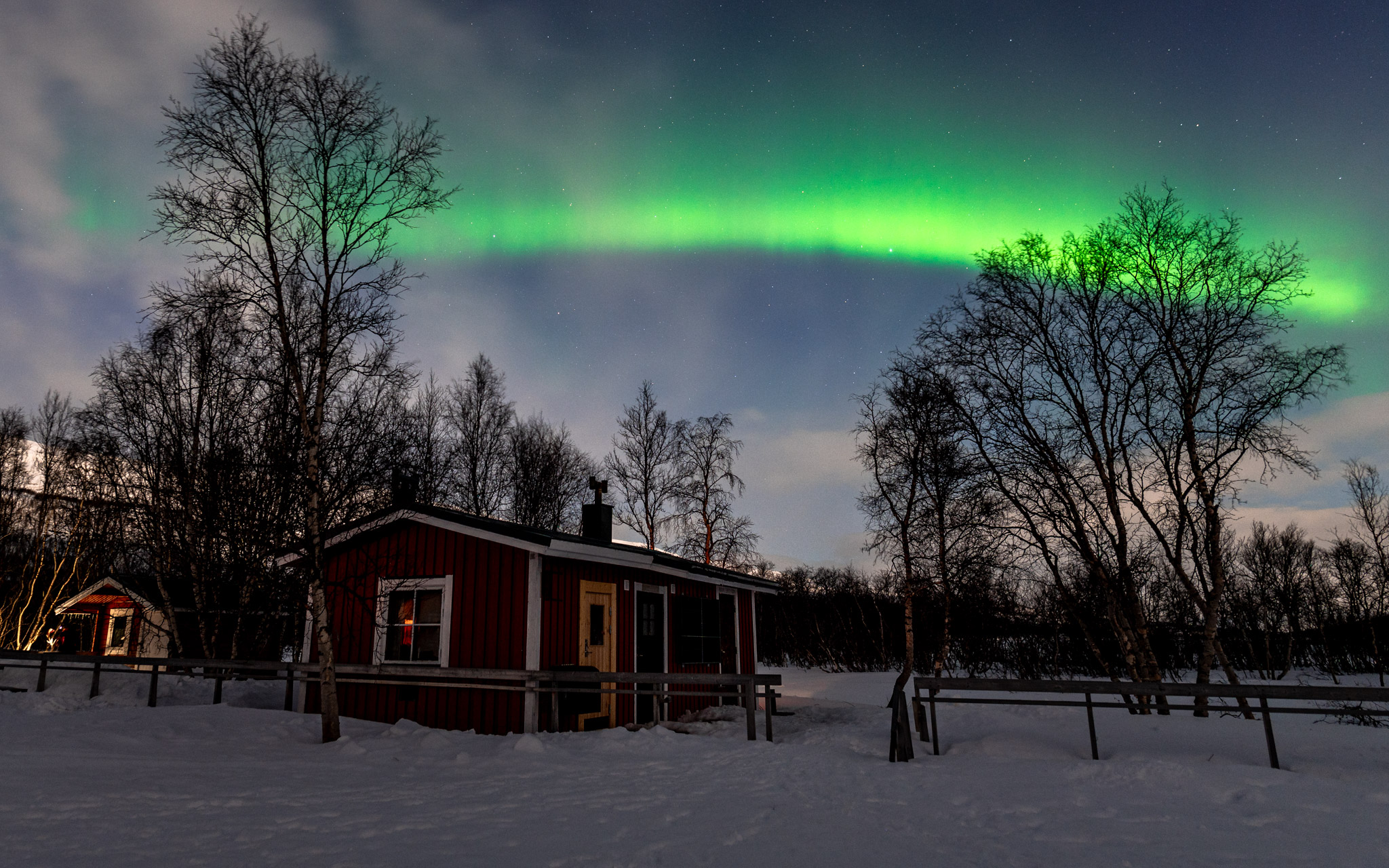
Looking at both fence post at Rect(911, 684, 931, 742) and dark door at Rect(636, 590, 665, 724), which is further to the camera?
dark door at Rect(636, 590, 665, 724)

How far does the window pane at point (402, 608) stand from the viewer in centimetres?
1236

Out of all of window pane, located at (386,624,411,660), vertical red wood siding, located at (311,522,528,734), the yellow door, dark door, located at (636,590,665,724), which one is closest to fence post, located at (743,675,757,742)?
the yellow door

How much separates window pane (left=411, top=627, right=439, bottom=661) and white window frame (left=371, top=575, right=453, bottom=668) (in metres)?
0.08

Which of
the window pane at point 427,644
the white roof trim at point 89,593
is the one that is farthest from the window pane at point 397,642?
the white roof trim at point 89,593

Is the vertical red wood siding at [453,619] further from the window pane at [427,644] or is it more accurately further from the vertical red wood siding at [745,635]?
the vertical red wood siding at [745,635]

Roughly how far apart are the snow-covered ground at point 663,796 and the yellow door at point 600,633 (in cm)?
217

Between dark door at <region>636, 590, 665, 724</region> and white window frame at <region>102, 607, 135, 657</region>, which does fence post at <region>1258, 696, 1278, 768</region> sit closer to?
dark door at <region>636, 590, 665, 724</region>

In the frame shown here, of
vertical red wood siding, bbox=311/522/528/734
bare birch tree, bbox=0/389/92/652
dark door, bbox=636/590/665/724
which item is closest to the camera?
vertical red wood siding, bbox=311/522/528/734

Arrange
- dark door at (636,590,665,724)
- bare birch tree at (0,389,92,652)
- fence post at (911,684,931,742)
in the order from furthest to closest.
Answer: bare birch tree at (0,389,92,652)
dark door at (636,590,665,724)
fence post at (911,684,931,742)

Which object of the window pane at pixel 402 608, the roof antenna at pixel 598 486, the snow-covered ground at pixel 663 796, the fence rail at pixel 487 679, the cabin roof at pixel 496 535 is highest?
the roof antenna at pixel 598 486

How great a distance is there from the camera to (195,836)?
4855mm

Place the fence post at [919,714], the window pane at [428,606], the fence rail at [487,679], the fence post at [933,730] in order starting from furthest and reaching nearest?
the window pane at [428,606] → the fence post at [919,714] → the fence rail at [487,679] → the fence post at [933,730]

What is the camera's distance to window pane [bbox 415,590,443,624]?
1215 centimetres

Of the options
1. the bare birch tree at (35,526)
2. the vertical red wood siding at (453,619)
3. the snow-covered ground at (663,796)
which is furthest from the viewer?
the bare birch tree at (35,526)
